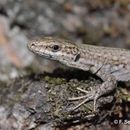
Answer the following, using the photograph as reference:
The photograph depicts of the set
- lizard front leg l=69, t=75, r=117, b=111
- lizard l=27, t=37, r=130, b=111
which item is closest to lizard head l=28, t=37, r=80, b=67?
lizard l=27, t=37, r=130, b=111

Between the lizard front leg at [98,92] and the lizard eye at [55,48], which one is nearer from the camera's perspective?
the lizard front leg at [98,92]

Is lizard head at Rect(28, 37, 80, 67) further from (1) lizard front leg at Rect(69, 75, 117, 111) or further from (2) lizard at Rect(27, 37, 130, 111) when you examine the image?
(1) lizard front leg at Rect(69, 75, 117, 111)

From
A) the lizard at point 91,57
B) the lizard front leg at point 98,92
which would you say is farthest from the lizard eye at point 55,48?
the lizard front leg at point 98,92

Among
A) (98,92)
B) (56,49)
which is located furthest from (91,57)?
(98,92)

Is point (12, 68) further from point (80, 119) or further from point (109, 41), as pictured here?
point (80, 119)

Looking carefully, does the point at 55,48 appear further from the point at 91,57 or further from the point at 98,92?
the point at 98,92

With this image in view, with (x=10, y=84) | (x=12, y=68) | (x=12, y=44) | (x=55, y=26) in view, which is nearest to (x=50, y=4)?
(x=55, y=26)

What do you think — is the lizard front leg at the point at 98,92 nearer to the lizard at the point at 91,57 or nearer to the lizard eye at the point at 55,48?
the lizard at the point at 91,57
